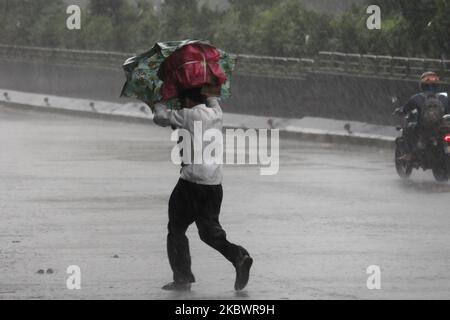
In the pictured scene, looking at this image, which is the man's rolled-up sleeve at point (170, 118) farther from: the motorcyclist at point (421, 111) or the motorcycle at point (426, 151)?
the motorcyclist at point (421, 111)

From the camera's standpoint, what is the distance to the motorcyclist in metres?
20.9

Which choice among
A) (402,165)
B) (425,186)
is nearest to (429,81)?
(402,165)

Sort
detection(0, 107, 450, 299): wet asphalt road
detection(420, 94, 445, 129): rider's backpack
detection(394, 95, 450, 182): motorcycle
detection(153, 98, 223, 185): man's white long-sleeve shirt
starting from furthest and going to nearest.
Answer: detection(420, 94, 445, 129): rider's backpack < detection(394, 95, 450, 182): motorcycle < detection(0, 107, 450, 299): wet asphalt road < detection(153, 98, 223, 185): man's white long-sleeve shirt

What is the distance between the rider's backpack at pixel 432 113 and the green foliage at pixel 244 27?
335 inches

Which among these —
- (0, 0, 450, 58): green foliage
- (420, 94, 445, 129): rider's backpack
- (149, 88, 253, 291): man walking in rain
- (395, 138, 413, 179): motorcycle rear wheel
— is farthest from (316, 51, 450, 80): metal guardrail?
(149, 88, 253, 291): man walking in rain

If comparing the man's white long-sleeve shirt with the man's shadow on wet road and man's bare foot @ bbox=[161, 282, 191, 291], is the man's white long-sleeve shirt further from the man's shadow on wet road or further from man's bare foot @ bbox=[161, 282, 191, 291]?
the man's shadow on wet road

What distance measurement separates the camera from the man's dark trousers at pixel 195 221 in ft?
36.8

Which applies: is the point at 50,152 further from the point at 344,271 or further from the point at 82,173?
the point at 344,271

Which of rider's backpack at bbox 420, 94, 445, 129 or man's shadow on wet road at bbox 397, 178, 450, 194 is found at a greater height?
rider's backpack at bbox 420, 94, 445, 129

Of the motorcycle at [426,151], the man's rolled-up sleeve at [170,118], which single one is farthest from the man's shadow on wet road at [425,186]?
the man's rolled-up sleeve at [170,118]

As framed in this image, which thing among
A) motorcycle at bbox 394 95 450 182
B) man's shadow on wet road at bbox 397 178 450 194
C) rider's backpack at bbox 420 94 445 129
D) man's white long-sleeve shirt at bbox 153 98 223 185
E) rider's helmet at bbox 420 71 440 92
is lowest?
man's shadow on wet road at bbox 397 178 450 194

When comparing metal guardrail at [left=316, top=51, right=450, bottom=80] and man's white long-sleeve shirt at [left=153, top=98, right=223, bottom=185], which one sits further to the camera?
metal guardrail at [left=316, top=51, right=450, bottom=80]

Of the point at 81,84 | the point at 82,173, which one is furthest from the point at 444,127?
the point at 81,84

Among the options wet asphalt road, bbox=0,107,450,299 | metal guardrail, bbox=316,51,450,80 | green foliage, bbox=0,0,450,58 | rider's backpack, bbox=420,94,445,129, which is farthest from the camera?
green foliage, bbox=0,0,450,58
